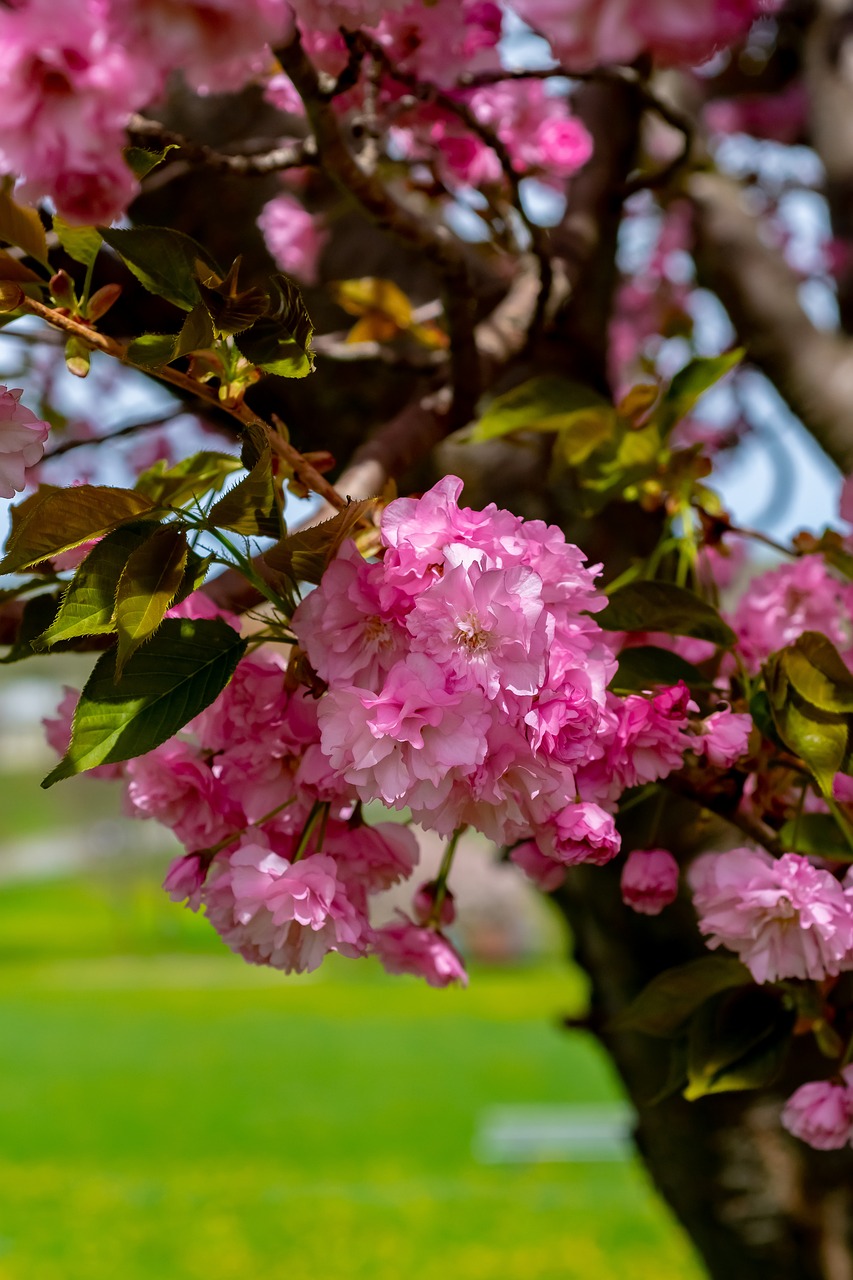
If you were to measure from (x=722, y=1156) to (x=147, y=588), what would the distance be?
104cm

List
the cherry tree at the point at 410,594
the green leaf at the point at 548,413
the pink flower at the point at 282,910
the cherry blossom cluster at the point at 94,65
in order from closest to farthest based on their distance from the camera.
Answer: the cherry blossom cluster at the point at 94,65
the cherry tree at the point at 410,594
the pink flower at the point at 282,910
the green leaf at the point at 548,413

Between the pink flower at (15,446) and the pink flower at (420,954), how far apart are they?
1.04ft

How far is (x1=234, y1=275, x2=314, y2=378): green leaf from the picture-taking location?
514 mm

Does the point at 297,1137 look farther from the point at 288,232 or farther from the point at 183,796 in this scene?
the point at 183,796

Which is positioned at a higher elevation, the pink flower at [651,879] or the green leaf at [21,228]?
the green leaf at [21,228]

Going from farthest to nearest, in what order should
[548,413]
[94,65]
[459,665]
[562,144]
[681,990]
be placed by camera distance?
[562,144]
[548,413]
[681,990]
[459,665]
[94,65]

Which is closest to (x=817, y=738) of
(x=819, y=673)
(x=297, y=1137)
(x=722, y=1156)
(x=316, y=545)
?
(x=819, y=673)

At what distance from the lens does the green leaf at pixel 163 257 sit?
1.69ft

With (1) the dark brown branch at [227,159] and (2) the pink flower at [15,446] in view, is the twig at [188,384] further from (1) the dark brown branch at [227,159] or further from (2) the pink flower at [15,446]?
(1) the dark brown branch at [227,159]

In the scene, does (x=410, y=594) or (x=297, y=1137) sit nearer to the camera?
(x=410, y=594)

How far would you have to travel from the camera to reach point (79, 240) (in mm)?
588

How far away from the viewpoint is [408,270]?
1.35 m

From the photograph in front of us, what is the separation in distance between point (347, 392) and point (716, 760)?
2.46 ft

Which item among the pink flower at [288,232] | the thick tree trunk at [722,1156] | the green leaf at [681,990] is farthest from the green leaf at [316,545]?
the pink flower at [288,232]
